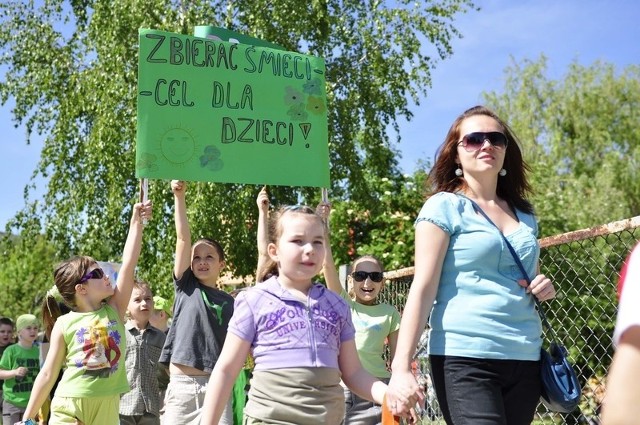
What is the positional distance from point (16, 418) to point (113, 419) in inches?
193

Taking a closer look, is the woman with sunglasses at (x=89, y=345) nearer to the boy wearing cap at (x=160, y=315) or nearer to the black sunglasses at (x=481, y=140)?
the black sunglasses at (x=481, y=140)

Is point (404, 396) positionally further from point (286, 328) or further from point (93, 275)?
point (93, 275)

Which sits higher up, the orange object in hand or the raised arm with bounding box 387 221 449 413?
the raised arm with bounding box 387 221 449 413

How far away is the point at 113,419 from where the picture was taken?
18.0ft

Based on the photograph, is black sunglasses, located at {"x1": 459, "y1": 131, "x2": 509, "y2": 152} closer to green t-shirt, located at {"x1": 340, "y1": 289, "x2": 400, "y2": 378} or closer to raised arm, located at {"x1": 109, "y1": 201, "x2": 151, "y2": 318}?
raised arm, located at {"x1": 109, "y1": 201, "x2": 151, "y2": 318}

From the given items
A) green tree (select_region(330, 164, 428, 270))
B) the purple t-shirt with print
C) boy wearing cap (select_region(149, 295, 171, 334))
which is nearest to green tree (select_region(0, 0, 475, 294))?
green tree (select_region(330, 164, 428, 270))

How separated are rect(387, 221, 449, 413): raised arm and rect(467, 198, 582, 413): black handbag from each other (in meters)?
0.27

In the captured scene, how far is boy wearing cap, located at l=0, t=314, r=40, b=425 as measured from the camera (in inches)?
387

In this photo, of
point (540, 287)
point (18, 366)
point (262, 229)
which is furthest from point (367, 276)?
point (18, 366)

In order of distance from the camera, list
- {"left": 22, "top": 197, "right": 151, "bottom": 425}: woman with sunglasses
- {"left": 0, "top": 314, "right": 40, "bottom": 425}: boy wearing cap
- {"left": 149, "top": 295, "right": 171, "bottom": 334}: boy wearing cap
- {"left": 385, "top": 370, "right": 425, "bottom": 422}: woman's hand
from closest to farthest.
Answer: {"left": 385, "top": 370, "right": 425, "bottom": 422}: woman's hand → {"left": 22, "top": 197, "right": 151, "bottom": 425}: woman with sunglasses → {"left": 149, "top": 295, "right": 171, "bottom": 334}: boy wearing cap → {"left": 0, "top": 314, "right": 40, "bottom": 425}: boy wearing cap

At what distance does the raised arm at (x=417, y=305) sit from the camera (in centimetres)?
312

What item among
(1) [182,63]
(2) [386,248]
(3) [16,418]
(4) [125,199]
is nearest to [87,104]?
(4) [125,199]

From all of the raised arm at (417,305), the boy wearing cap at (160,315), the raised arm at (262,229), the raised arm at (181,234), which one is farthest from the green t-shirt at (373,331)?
the boy wearing cap at (160,315)

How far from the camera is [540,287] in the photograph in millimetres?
3393
